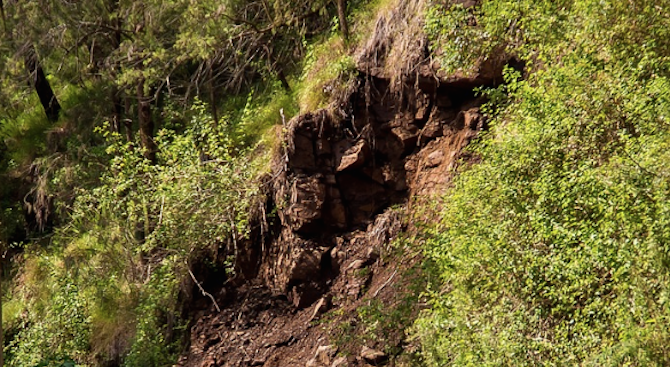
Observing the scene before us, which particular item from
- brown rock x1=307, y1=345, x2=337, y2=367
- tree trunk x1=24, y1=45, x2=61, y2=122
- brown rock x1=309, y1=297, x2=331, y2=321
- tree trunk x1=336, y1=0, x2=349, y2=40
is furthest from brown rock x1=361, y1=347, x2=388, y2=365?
tree trunk x1=24, y1=45, x2=61, y2=122

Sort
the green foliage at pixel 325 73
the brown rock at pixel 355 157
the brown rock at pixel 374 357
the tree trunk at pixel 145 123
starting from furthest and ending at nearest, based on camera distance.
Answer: the tree trunk at pixel 145 123 → the green foliage at pixel 325 73 → the brown rock at pixel 355 157 → the brown rock at pixel 374 357

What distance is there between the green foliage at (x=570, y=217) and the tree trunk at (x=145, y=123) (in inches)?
308

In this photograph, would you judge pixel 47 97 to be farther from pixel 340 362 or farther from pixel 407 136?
pixel 340 362

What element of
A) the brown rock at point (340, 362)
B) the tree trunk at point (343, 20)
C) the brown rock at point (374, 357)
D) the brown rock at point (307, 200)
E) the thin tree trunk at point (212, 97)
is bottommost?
the brown rock at point (340, 362)

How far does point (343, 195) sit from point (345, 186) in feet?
0.45

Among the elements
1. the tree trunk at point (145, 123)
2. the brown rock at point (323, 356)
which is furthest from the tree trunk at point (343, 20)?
the brown rock at point (323, 356)

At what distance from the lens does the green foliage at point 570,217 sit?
20.4 ft

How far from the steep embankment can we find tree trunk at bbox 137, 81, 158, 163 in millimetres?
3581

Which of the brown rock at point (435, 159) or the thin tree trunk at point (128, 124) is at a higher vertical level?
the thin tree trunk at point (128, 124)

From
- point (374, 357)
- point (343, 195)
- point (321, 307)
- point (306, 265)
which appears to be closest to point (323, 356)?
point (374, 357)

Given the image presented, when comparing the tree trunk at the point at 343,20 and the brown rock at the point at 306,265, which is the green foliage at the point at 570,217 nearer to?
the brown rock at the point at 306,265

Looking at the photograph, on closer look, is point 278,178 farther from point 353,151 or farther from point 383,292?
point 383,292

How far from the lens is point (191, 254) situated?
13086mm

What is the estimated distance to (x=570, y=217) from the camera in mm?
7145
